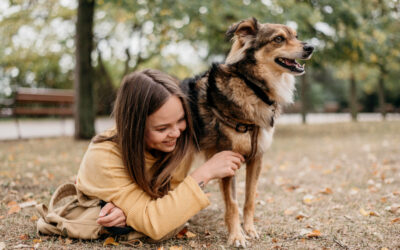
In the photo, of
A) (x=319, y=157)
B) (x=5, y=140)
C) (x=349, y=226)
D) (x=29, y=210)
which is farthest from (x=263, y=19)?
(x=5, y=140)

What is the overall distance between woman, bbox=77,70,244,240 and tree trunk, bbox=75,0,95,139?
6424mm

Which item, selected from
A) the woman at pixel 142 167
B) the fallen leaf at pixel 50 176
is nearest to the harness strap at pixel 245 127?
the woman at pixel 142 167

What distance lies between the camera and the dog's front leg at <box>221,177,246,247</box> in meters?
2.69

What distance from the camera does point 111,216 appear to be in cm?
230

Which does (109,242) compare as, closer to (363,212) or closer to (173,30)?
(363,212)

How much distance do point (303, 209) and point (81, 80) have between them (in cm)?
679

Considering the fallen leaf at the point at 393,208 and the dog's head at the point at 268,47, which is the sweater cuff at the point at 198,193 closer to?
the dog's head at the point at 268,47

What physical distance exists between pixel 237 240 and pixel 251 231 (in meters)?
0.27

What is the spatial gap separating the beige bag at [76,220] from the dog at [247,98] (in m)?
1.06

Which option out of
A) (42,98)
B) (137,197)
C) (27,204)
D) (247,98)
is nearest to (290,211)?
(247,98)

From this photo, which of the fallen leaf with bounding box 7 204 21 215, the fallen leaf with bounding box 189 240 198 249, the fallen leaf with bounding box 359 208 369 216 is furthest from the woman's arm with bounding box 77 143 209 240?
the fallen leaf with bounding box 359 208 369 216

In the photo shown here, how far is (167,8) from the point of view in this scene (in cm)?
693

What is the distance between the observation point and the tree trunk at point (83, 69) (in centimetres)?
849

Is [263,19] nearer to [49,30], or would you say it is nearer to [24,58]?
[49,30]
